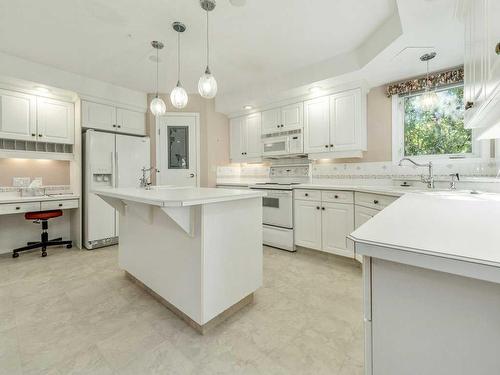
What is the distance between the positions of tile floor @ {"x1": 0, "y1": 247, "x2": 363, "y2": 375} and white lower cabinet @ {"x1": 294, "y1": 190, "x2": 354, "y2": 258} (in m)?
0.46

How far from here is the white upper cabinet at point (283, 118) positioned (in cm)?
358

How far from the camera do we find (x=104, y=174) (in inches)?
141

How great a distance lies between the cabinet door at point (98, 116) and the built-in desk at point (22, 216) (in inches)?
43.6

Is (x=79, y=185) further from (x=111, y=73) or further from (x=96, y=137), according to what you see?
(x=111, y=73)

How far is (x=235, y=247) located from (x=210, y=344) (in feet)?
2.05

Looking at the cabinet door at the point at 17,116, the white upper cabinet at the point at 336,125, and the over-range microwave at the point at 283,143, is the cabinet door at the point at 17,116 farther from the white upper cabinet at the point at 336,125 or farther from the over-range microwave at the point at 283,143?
the white upper cabinet at the point at 336,125

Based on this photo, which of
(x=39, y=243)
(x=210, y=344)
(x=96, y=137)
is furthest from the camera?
(x=96, y=137)

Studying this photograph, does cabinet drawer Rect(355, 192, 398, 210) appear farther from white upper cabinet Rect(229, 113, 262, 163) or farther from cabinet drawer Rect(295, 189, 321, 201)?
white upper cabinet Rect(229, 113, 262, 163)

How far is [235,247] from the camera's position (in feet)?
5.74

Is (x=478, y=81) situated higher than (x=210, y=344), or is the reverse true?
(x=478, y=81)

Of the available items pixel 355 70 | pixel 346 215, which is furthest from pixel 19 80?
pixel 346 215

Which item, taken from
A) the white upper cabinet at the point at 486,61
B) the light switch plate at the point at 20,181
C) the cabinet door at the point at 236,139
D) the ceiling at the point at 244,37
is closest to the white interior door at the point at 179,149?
the cabinet door at the point at 236,139

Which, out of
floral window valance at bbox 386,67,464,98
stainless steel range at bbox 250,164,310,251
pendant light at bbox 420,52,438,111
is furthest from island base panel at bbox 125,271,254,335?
floral window valance at bbox 386,67,464,98

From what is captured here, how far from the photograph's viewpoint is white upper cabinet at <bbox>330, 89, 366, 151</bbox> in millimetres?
3072
